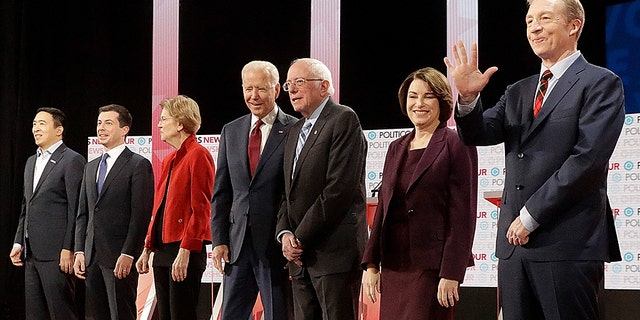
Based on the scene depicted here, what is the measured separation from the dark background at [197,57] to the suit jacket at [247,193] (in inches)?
84.9

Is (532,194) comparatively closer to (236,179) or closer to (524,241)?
(524,241)

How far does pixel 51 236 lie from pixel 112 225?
67 cm

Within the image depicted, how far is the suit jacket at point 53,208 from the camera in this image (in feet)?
17.1

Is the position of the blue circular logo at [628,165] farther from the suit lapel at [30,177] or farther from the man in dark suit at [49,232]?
the suit lapel at [30,177]

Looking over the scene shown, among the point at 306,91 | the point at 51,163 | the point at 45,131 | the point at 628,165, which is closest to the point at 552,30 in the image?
the point at 306,91

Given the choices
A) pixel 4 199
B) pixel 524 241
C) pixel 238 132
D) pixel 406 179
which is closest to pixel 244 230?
pixel 238 132

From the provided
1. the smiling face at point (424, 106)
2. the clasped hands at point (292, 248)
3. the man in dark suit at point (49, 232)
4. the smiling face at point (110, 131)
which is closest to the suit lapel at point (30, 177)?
the man in dark suit at point (49, 232)

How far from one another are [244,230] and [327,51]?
270cm

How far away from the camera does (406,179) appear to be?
10.5 ft

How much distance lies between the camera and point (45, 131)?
5523 millimetres

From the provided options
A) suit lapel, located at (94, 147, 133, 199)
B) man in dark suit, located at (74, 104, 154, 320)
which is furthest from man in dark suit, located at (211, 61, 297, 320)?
suit lapel, located at (94, 147, 133, 199)

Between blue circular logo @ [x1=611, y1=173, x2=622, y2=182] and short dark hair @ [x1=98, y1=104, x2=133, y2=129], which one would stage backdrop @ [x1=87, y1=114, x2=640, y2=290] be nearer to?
blue circular logo @ [x1=611, y1=173, x2=622, y2=182]

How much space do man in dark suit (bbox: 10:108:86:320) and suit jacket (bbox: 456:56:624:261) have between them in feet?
10.9

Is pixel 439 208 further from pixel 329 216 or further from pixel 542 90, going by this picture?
pixel 542 90
